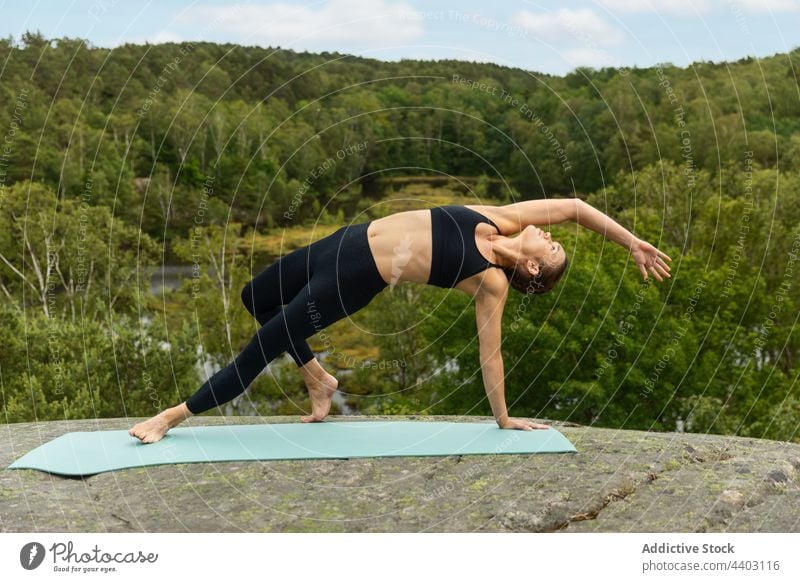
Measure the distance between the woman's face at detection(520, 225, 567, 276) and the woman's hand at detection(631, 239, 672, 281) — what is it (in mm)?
567

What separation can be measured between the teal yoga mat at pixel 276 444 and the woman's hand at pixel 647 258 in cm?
152

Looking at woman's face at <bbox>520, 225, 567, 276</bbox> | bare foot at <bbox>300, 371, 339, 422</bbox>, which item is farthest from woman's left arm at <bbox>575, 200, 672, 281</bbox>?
bare foot at <bbox>300, 371, 339, 422</bbox>

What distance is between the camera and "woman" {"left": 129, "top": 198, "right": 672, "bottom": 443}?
757 cm

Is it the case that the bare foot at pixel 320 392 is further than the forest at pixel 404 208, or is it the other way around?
the forest at pixel 404 208

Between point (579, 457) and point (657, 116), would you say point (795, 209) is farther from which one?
point (579, 457)

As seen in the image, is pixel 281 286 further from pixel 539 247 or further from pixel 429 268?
pixel 539 247

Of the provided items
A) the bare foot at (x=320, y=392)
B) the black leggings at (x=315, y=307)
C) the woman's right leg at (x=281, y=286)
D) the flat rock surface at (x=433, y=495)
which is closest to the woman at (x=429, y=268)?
the black leggings at (x=315, y=307)

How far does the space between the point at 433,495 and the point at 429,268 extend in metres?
1.92

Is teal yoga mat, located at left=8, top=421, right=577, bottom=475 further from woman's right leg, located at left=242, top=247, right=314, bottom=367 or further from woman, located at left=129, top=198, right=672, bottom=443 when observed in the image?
woman's right leg, located at left=242, top=247, right=314, bottom=367

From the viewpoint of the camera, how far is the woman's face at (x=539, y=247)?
7.67 m

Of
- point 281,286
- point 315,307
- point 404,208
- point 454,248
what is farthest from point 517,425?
point 404,208

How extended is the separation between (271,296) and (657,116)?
47019 millimetres

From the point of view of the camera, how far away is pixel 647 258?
7477 mm

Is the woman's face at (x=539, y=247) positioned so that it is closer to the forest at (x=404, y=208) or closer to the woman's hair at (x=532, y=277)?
the woman's hair at (x=532, y=277)
